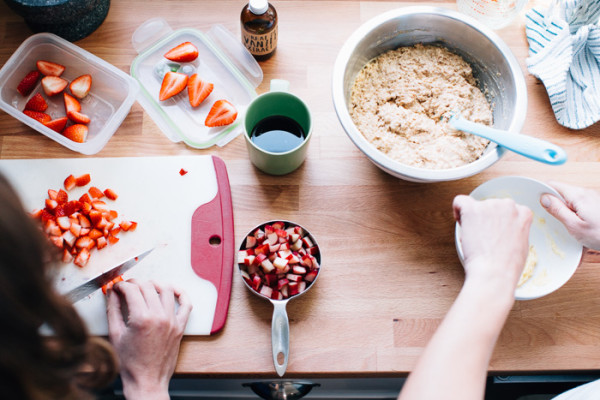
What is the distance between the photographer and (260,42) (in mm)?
1102

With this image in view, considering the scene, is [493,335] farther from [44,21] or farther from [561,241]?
[44,21]

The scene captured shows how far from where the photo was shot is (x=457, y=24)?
104cm

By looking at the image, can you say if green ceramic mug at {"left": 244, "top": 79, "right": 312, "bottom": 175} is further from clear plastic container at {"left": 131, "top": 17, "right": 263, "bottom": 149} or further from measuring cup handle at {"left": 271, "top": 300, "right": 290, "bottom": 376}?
measuring cup handle at {"left": 271, "top": 300, "right": 290, "bottom": 376}

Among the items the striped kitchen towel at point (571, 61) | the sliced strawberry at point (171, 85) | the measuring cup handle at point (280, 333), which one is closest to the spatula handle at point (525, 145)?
the striped kitchen towel at point (571, 61)

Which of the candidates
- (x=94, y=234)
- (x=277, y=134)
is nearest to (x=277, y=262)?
(x=277, y=134)

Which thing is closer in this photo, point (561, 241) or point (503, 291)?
point (503, 291)

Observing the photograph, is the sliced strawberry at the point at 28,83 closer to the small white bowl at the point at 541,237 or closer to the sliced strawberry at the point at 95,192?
the sliced strawberry at the point at 95,192

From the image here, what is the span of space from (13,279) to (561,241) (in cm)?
98

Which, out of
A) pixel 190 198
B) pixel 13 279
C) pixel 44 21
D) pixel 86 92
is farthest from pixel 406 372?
pixel 44 21

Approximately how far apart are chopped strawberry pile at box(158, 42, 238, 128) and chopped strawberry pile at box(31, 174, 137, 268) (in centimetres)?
27

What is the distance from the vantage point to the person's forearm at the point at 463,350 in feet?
2.50

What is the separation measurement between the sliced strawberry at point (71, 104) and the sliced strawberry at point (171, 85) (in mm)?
196

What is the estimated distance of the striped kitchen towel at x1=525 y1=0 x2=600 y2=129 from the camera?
1.10 metres

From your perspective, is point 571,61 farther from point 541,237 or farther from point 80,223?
point 80,223
